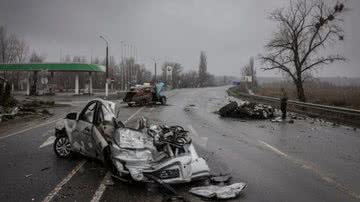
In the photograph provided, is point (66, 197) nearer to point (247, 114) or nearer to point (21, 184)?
point (21, 184)

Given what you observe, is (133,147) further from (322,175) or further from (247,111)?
(247,111)

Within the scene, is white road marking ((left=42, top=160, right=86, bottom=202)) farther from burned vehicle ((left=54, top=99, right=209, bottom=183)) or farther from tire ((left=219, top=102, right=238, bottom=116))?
tire ((left=219, top=102, right=238, bottom=116))

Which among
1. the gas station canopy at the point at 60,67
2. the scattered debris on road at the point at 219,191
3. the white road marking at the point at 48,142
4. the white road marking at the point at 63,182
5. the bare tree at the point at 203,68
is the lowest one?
the white road marking at the point at 63,182

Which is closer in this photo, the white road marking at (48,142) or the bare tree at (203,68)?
the white road marking at (48,142)

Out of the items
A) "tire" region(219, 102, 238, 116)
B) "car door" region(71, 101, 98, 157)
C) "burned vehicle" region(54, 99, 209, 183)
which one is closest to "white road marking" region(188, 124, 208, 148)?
"burned vehicle" region(54, 99, 209, 183)

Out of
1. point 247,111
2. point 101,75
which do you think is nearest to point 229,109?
point 247,111

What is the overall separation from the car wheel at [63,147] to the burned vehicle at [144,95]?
848 inches

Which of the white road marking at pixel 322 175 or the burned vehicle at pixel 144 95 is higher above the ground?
the burned vehicle at pixel 144 95

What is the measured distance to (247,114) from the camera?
21688 millimetres

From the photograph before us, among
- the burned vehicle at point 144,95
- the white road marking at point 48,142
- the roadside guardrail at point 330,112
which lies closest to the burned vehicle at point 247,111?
the roadside guardrail at point 330,112

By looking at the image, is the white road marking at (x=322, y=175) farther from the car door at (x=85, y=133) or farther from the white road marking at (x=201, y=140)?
the car door at (x=85, y=133)

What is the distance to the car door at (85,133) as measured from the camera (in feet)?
27.1

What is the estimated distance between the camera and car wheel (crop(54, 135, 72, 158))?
30.8ft

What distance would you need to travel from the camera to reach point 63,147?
9.43 metres
